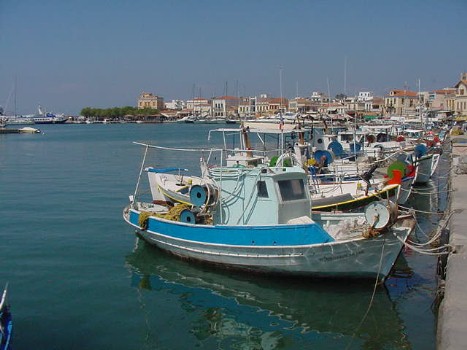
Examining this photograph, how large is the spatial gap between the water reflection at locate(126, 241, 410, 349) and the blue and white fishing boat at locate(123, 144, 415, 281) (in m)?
0.39

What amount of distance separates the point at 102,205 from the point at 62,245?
7391mm

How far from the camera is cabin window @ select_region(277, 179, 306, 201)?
1441cm

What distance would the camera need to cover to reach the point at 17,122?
19038 cm

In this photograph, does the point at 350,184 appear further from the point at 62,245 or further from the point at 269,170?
the point at 62,245

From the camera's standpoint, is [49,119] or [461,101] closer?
[461,101]

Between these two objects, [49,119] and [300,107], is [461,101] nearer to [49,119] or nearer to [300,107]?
[300,107]

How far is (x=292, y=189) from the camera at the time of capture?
1450 centimetres

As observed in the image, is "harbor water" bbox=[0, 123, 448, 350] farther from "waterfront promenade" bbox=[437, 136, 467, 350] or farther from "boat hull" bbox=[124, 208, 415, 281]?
"waterfront promenade" bbox=[437, 136, 467, 350]

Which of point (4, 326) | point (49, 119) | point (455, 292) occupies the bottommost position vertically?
point (4, 326)

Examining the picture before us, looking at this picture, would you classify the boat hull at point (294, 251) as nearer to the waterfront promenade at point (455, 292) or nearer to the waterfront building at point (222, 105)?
the waterfront promenade at point (455, 292)

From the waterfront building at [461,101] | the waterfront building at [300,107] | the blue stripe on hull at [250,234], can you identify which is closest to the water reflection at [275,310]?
the blue stripe on hull at [250,234]

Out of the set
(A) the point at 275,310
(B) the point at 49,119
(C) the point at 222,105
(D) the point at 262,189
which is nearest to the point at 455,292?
Result: (A) the point at 275,310

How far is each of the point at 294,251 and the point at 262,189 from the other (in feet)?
6.26

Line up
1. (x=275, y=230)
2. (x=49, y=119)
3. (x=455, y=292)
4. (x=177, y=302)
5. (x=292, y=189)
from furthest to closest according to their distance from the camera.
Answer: (x=49, y=119) < (x=292, y=189) < (x=275, y=230) < (x=177, y=302) < (x=455, y=292)
